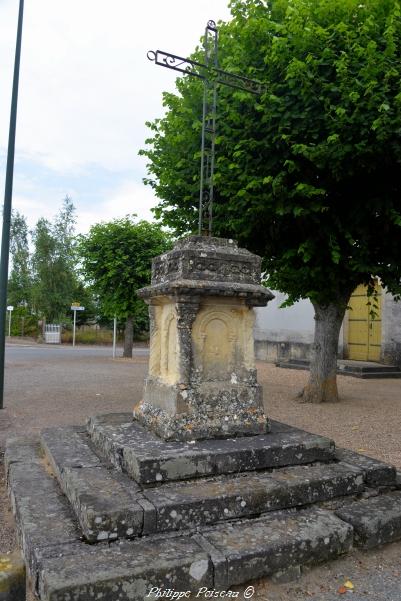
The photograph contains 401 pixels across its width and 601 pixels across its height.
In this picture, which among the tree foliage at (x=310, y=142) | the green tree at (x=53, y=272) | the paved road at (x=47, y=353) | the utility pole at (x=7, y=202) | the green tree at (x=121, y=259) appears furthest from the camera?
the green tree at (x=53, y=272)

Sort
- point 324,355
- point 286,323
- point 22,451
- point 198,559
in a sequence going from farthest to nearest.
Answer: point 286,323 → point 324,355 → point 22,451 → point 198,559

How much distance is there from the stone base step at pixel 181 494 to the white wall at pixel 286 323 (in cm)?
1522

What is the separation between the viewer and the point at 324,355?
9.23 metres

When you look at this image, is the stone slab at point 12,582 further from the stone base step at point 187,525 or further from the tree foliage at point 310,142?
the tree foliage at point 310,142

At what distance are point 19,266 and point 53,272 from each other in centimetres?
745

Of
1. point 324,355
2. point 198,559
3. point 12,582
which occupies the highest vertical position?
point 324,355

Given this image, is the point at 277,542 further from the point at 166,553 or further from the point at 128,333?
the point at 128,333

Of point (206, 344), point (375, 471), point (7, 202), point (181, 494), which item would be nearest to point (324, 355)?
point (375, 471)

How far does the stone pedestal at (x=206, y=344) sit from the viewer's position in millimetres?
4008

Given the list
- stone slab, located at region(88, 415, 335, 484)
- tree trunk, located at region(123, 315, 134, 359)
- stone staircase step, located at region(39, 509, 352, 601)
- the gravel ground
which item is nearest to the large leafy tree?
the gravel ground

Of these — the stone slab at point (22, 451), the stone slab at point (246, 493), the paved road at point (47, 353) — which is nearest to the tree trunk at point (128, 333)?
the paved road at point (47, 353)

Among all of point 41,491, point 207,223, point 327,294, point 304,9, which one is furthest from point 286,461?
point 304,9

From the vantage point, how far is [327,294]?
8.42 meters

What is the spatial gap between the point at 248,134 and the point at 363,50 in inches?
76.9
